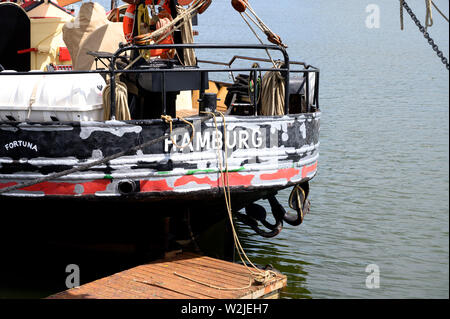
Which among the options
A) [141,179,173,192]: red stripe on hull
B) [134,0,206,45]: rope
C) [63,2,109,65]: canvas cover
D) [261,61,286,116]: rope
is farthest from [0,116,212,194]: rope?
[63,2,109,65]: canvas cover

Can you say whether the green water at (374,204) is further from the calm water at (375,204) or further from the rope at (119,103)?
→ the rope at (119,103)

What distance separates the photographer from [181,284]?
7102 millimetres

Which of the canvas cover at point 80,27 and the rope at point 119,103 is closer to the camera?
the rope at point 119,103

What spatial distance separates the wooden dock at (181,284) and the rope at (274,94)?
1.97m

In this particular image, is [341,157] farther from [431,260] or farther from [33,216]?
[33,216]

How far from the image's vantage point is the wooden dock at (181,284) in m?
6.83

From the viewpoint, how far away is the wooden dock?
6.83m

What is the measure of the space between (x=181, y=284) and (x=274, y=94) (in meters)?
2.62

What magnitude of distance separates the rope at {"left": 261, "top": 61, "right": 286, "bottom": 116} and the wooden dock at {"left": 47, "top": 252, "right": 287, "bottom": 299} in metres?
1.97

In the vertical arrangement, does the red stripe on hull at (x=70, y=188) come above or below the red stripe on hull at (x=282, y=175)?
below

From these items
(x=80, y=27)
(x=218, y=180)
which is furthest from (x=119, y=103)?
(x=80, y=27)

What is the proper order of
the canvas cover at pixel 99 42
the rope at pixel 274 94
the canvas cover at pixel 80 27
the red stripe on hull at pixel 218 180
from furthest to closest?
the canvas cover at pixel 80 27, the canvas cover at pixel 99 42, the rope at pixel 274 94, the red stripe on hull at pixel 218 180

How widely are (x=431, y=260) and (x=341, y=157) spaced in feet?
24.9

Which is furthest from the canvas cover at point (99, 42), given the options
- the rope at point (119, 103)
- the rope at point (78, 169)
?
the rope at point (78, 169)
